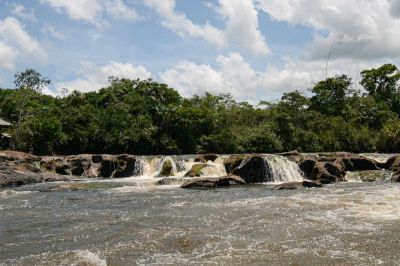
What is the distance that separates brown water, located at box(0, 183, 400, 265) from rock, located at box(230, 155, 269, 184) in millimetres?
7559

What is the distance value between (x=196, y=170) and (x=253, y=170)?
3.98 m

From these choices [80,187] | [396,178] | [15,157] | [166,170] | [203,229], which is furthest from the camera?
[166,170]

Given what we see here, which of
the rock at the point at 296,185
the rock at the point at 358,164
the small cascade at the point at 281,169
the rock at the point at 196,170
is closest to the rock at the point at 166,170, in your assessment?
the rock at the point at 196,170

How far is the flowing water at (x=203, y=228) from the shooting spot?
34.3 ft

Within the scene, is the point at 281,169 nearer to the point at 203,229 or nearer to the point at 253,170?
the point at 253,170

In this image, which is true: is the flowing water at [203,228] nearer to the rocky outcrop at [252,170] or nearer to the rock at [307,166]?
the rocky outcrop at [252,170]

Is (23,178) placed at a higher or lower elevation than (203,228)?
higher

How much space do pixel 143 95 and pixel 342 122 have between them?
2421 centimetres

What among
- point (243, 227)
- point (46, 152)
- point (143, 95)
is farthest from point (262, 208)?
point (143, 95)

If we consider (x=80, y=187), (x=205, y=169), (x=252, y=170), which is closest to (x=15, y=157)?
(x=80, y=187)

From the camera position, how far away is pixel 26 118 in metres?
44.6

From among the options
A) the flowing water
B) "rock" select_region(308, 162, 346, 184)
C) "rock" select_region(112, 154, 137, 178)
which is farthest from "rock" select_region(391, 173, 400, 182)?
"rock" select_region(112, 154, 137, 178)

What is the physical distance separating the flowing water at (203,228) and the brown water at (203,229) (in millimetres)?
26

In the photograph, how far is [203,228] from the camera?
13562 mm
